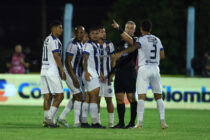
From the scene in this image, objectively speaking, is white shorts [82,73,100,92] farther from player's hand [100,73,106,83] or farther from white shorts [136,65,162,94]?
white shorts [136,65,162,94]

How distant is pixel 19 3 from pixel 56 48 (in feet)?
153

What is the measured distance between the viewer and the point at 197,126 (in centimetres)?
1603

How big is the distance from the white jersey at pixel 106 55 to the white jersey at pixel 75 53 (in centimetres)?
52

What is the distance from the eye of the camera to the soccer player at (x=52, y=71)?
1480 cm

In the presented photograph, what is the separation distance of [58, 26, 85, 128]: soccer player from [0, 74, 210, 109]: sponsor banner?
7.97 meters

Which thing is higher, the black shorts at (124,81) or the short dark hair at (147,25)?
the short dark hair at (147,25)

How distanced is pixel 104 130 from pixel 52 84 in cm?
→ 158

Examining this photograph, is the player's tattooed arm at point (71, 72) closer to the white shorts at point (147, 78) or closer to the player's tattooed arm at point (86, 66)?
the player's tattooed arm at point (86, 66)

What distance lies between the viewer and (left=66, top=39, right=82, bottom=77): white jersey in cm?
1523

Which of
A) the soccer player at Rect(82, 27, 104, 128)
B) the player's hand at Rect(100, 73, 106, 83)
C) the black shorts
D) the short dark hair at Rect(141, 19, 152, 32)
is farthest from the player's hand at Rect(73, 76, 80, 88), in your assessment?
the short dark hair at Rect(141, 19, 152, 32)

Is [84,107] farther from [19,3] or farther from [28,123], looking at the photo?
[19,3]

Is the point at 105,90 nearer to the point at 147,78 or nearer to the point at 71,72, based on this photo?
the point at 71,72

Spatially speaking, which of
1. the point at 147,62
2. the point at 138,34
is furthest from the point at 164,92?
the point at 138,34

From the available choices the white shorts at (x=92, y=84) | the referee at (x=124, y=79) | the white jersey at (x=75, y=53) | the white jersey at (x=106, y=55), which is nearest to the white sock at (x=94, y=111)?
the white shorts at (x=92, y=84)
